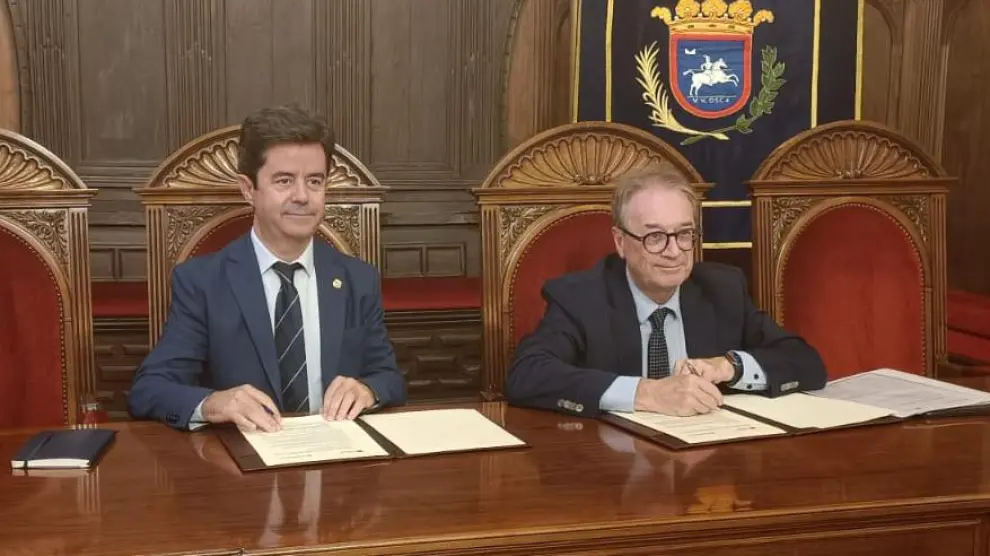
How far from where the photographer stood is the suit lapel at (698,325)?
209 centimetres

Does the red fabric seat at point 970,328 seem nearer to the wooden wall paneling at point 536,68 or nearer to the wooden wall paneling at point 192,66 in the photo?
the wooden wall paneling at point 536,68

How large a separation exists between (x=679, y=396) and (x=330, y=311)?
705 millimetres

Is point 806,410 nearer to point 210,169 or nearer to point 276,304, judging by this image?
point 276,304

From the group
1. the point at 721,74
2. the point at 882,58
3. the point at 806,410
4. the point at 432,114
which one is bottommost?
the point at 806,410

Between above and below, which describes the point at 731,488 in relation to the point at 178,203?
below

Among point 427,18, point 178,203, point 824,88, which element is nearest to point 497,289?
point 178,203

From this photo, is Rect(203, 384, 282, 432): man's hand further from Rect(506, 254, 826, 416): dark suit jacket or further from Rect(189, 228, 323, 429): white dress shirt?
Rect(506, 254, 826, 416): dark suit jacket

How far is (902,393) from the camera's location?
195cm

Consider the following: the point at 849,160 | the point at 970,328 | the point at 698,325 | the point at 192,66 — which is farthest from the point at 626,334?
the point at 192,66

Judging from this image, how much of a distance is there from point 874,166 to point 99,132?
2921 mm

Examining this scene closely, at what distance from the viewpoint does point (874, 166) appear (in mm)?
2584

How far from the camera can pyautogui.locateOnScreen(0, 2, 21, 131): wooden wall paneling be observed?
12.8 feet

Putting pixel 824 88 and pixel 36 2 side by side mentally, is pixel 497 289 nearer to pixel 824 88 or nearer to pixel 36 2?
pixel 824 88

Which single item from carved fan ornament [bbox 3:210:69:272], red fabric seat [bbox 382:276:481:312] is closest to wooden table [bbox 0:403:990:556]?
carved fan ornament [bbox 3:210:69:272]
